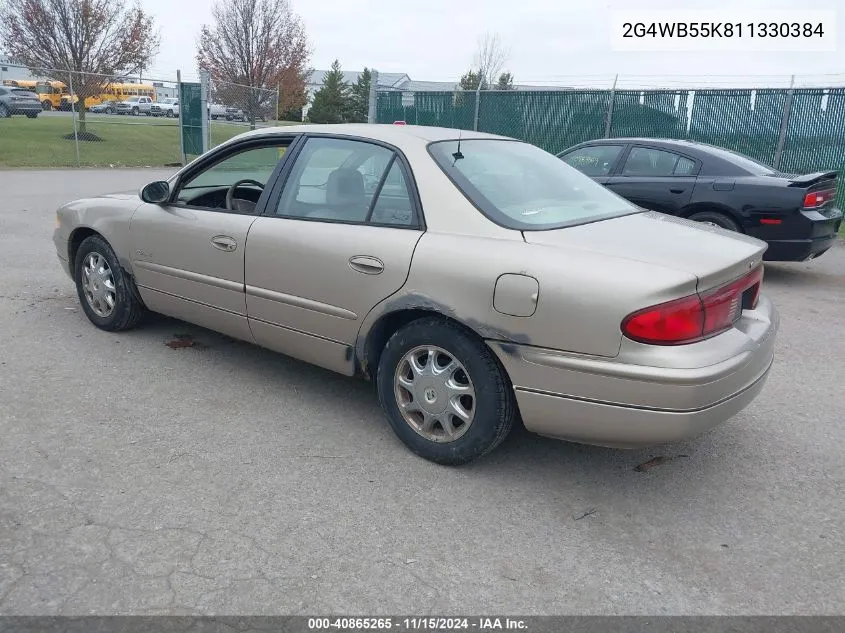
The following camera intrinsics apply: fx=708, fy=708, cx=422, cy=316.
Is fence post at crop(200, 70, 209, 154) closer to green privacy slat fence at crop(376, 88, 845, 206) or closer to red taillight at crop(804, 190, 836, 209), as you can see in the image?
green privacy slat fence at crop(376, 88, 845, 206)

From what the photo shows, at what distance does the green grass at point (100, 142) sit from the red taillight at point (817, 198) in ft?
55.5

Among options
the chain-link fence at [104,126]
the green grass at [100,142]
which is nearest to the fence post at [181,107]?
the chain-link fence at [104,126]

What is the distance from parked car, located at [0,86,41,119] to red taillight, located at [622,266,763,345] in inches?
1194

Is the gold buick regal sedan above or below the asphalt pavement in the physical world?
above

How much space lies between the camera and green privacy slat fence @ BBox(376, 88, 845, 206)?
12.4 meters

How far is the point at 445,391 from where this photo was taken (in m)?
3.29

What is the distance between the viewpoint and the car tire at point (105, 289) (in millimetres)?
4941

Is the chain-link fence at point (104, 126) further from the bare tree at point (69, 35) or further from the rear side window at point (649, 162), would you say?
the rear side window at point (649, 162)

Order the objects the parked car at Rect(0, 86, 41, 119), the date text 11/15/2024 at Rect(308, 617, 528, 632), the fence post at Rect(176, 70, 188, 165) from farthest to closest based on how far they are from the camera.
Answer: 1. the parked car at Rect(0, 86, 41, 119)
2. the fence post at Rect(176, 70, 188, 165)
3. the date text 11/15/2024 at Rect(308, 617, 528, 632)

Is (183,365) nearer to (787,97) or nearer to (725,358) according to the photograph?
(725,358)

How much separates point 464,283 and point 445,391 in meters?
0.52

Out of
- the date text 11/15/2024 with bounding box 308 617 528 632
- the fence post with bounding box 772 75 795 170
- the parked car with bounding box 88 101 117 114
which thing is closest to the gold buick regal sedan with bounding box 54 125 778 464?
the date text 11/15/2024 with bounding box 308 617 528 632

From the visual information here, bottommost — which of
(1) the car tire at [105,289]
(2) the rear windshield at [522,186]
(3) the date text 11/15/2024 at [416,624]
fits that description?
(3) the date text 11/15/2024 at [416,624]

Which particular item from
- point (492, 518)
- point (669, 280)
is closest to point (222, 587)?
point (492, 518)
